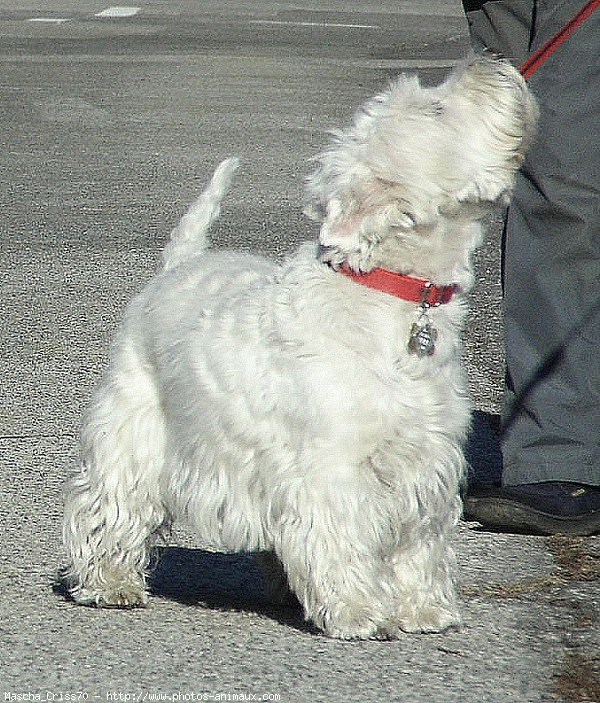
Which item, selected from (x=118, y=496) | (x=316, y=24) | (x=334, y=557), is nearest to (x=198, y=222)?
(x=118, y=496)

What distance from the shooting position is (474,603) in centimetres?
428

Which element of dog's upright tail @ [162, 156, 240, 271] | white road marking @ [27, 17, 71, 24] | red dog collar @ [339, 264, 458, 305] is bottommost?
white road marking @ [27, 17, 71, 24]

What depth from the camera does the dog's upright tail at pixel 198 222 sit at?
4.61 metres

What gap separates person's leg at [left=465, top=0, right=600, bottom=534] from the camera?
15.5 feet

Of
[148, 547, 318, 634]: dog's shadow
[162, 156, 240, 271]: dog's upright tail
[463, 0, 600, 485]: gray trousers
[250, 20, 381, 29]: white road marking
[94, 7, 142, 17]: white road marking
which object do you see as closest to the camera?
[148, 547, 318, 634]: dog's shadow

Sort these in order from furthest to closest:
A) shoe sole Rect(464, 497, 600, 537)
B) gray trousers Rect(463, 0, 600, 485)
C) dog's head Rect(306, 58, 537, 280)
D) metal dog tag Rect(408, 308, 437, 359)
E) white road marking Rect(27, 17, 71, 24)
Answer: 1. white road marking Rect(27, 17, 71, 24)
2. shoe sole Rect(464, 497, 600, 537)
3. gray trousers Rect(463, 0, 600, 485)
4. metal dog tag Rect(408, 308, 437, 359)
5. dog's head Rect(306, 58, 537, 280)

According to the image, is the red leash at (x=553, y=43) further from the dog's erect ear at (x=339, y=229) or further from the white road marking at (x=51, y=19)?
the white road marking at (x=51, y=19)

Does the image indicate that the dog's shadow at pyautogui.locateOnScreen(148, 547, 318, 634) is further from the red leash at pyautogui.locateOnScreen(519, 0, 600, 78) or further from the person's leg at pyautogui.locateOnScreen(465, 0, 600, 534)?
the red leash at pyautogui.locateOnScreen(519, 0, 600, 78)

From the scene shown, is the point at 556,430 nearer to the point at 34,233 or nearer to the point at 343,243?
the point at 343,243

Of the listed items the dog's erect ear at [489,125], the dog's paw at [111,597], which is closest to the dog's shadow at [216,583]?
the dog's paw at [111,597]

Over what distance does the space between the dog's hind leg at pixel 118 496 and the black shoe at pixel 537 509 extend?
114cm

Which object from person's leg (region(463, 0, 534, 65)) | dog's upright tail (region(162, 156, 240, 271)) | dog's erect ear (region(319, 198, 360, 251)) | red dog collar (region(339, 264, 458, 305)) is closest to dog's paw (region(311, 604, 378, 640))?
red dog collar (region(339, 264, 458, 305))

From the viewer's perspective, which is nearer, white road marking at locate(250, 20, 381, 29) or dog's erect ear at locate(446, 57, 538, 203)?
dog's erect ear at locate(446, 57, 538, 203)

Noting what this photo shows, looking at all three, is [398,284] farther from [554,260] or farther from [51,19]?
[51,19]
